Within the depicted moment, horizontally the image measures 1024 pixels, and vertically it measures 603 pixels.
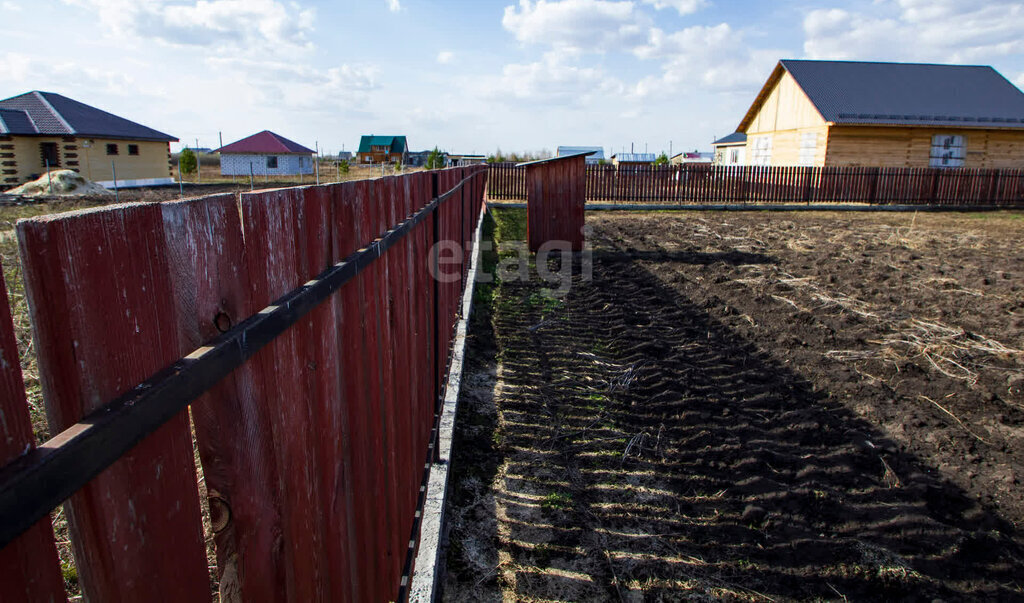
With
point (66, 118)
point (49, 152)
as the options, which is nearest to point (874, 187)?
point (49, 152)

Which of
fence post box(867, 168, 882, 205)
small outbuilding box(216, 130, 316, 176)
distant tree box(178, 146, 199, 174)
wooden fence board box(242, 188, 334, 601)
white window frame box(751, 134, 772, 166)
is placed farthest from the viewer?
small outbuilding box(216, 130, 316, 176)

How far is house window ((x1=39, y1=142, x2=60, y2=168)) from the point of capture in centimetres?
3059

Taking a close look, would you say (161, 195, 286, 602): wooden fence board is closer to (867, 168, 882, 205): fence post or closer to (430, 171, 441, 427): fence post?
(430, 171, 441, 427): fence post

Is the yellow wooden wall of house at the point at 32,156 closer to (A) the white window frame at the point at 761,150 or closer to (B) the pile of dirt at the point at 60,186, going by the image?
(B) the pile of dirt at the point at 60,186

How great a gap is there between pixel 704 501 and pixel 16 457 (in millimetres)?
3248

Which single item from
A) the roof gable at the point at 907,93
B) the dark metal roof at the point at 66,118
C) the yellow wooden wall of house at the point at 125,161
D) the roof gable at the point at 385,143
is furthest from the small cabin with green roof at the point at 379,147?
the roof gable at the point at 907,93

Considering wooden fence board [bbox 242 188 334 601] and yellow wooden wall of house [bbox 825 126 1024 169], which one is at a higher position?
yellow wooden wall of house [bbox 825 126 1024 169]

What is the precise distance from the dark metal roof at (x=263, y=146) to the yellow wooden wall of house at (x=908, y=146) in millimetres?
47052

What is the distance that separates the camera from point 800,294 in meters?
7.51

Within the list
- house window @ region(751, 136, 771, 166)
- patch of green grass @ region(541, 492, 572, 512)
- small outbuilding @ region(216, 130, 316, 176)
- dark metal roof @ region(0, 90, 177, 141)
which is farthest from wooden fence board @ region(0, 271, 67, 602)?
small outbuilding @ region(216, 130, 316, 176)

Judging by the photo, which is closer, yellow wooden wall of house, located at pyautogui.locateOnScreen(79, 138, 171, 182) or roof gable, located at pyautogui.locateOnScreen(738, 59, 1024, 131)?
roof gable, located at pyautogui.locateOnScreen(738, 59, 1024, 131)

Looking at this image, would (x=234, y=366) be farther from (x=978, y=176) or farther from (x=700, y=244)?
(x=978, y=176)

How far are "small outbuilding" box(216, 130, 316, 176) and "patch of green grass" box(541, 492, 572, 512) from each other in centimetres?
5695

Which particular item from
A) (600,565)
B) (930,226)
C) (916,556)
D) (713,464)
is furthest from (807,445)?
(930,226)
